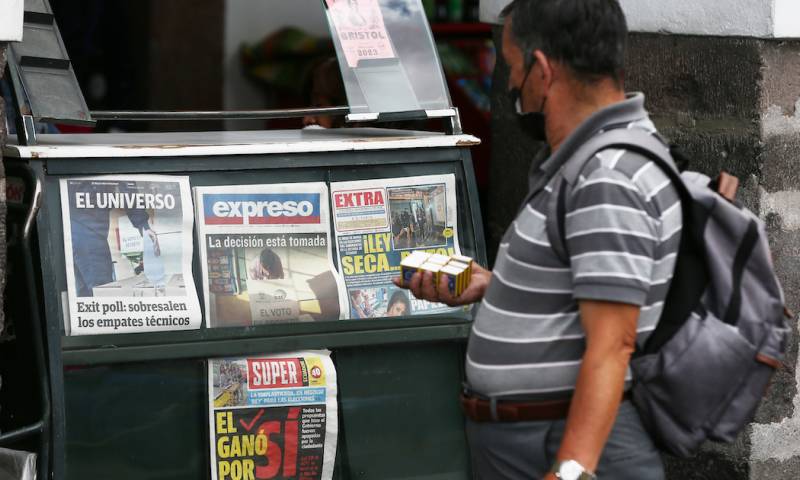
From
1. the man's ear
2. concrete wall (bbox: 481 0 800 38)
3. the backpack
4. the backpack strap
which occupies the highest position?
concrete wall (bbox: 481 0 800 38)

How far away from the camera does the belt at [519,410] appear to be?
1.98 m

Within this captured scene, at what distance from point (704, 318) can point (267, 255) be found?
3.75ft

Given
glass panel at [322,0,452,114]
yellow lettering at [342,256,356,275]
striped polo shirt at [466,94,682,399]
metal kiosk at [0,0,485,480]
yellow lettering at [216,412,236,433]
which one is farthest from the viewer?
glass panel at [322,0,452,114]

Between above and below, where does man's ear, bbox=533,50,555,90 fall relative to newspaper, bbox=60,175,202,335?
above

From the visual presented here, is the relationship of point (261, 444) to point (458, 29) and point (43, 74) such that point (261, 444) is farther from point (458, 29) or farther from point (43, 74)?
point (458, 29)

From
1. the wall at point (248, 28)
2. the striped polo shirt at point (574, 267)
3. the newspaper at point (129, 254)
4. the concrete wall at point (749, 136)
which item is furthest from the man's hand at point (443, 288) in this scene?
the wall at point (248, 28)

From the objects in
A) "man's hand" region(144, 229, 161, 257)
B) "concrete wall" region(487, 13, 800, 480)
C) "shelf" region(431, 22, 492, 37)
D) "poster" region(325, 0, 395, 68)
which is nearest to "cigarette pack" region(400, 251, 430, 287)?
"man's hand" region(144, 229, 161, 257)

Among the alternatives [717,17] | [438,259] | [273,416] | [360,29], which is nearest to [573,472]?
[438,259]

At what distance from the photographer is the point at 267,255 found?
271 centimetres

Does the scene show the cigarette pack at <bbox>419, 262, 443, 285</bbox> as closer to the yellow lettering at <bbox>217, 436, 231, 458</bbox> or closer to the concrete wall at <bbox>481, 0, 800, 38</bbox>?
the yellow lettering at <bbox>217, 436, 231, 458</bbox>

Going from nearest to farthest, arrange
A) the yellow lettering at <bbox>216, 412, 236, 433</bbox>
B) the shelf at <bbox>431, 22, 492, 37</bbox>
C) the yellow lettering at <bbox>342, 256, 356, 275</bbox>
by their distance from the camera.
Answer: the yellow lettering at <bbox>216, 412, 236, 433</bbox> → the yellow lettering at <bbox>342, 256, 356, 275</bbox> → the shelf at <bbox>431, 22, 492, 37</bbox>

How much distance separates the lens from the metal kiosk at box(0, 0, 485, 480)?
8.21 feet

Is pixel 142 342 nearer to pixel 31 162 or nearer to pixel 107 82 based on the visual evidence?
pixel 31 162

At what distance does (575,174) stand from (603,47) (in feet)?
0.76
